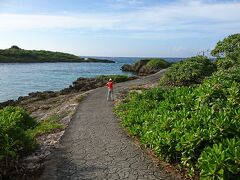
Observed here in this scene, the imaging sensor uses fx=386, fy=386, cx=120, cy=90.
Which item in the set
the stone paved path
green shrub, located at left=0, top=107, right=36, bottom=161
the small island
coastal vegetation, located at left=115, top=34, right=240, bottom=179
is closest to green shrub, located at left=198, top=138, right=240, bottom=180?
coastal vegetation, located at left=115, top=34, right=240, bottom=179

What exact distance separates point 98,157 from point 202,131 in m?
3.60

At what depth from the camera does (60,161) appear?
1189cm

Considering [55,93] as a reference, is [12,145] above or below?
above

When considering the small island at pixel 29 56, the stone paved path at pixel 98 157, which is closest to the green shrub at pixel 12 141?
the stone paved path at pixel 98 157

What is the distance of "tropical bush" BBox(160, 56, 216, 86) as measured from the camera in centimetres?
2797

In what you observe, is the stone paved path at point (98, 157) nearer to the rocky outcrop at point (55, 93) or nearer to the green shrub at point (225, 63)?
the green shrub at point (225, 63)

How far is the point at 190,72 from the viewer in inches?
1105

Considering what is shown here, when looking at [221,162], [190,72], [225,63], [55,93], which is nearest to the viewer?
[221,162]

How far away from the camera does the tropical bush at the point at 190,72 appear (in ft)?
91.8

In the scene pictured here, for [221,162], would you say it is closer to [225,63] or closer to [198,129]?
[198,129]

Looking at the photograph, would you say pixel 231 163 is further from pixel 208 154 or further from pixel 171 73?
pixel 171 73

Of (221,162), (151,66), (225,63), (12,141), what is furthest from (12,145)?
(151,66)

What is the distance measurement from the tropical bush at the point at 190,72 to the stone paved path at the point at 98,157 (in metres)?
11.7

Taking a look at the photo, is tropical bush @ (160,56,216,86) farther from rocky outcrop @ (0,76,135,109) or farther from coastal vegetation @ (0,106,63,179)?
coastal vegetation @ (0,106,63,179)
